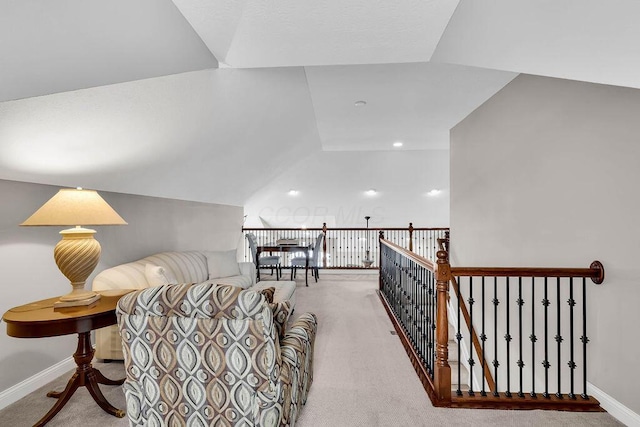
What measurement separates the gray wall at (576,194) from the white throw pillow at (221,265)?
339cm

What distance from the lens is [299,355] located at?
191 centimetres

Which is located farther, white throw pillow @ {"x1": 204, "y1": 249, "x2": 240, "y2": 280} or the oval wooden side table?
white throw pillow @ {"x1": 204, "y1": 249, "x2": 240, "y2": 280}

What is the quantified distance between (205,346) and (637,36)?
90.3 inches

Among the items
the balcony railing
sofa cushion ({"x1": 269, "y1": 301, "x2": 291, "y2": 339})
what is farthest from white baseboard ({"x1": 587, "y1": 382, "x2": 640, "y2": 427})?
the balcony railing

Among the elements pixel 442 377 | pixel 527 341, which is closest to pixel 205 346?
pixel 442 377

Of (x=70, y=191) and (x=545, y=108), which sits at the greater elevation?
(x=545, y=108)

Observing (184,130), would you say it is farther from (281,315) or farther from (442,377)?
(442,377)

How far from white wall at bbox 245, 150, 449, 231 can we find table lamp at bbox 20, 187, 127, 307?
16.4 ft

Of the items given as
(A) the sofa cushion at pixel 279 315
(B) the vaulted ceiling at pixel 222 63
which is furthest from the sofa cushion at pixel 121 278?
(A) the sofa cushion at pixel 279 315

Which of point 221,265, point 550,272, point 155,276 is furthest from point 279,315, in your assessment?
point 221,265

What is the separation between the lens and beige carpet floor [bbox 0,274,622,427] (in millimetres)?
2012

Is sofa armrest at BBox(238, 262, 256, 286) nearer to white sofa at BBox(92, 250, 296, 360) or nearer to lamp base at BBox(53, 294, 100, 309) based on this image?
white sofa at BBox(92, 250, 296, 360)

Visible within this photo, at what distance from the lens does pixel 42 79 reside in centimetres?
153

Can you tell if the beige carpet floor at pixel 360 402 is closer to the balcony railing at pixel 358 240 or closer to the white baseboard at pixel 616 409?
the white baseboard at pixel 616 409
